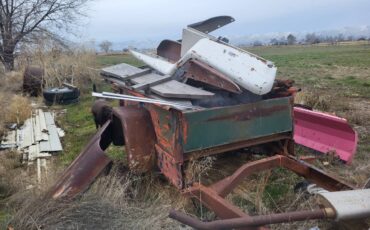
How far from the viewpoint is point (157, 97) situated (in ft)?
11.5

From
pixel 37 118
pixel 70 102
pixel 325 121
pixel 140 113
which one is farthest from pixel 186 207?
pixel 70 102

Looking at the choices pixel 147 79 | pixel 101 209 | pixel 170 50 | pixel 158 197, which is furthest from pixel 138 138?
pixel 170 50

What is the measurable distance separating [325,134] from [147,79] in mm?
2523

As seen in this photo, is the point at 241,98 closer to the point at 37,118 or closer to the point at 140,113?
the point at 140,113

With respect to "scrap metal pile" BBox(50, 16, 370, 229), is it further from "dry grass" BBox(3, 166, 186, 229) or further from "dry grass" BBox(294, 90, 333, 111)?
"dry grass" BBox(294, 90, 333, 111)

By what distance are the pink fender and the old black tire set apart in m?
6.62

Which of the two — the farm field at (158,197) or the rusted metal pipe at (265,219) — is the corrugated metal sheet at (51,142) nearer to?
the farm field at (158,197)

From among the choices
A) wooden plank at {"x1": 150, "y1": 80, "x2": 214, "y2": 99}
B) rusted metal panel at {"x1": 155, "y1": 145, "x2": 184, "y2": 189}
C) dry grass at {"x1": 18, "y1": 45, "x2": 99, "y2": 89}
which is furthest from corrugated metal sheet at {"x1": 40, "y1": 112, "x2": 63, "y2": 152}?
dry grass at {"x1": 18, "y1": 45, "x2": 99, "y2": 89}

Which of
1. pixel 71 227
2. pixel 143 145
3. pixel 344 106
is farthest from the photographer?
pixel 344 106

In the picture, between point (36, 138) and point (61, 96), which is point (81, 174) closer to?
point (36, 138)

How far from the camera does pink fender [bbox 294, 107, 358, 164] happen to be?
4605mm

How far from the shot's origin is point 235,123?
11.3ft

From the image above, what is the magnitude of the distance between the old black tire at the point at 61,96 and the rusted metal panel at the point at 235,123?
745 cm

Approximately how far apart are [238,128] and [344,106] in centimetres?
472
